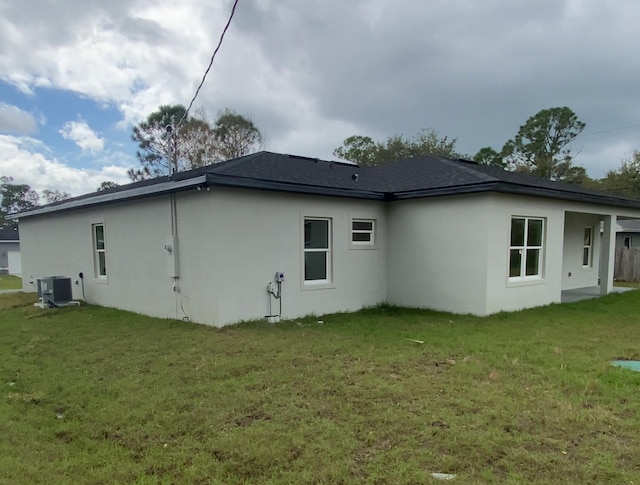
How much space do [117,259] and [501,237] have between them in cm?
949

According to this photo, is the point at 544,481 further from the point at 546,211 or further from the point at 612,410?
the point at 546,211

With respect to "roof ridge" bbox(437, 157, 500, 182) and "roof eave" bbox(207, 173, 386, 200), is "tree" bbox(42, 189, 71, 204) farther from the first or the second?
"roof ridge" bbox(437, 157, 500, 182)

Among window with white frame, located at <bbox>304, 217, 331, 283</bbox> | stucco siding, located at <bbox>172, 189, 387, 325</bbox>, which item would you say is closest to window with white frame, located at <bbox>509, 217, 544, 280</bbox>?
stucco siding, located at <bbox>172, 189, 387, 325</bbox>

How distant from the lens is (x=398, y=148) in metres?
33.1

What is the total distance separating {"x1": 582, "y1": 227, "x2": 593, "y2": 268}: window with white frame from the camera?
15125 millimetres

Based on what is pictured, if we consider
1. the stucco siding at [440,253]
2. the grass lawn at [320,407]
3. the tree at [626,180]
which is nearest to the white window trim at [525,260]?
the stucco siding at [440,253]

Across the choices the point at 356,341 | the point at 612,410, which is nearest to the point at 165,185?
the point at 356,341

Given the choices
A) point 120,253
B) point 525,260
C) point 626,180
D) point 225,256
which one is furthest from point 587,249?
point 626,180

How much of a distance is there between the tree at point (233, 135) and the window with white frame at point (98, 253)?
17.9 metres

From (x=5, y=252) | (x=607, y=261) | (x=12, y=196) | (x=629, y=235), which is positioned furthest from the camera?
(x=12, y=196)

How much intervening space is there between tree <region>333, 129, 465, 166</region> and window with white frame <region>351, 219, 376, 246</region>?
2348 centimetres

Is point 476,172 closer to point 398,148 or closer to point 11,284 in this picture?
point 11,284

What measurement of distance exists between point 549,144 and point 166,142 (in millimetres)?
31194

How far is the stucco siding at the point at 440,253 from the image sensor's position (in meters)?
8.80
